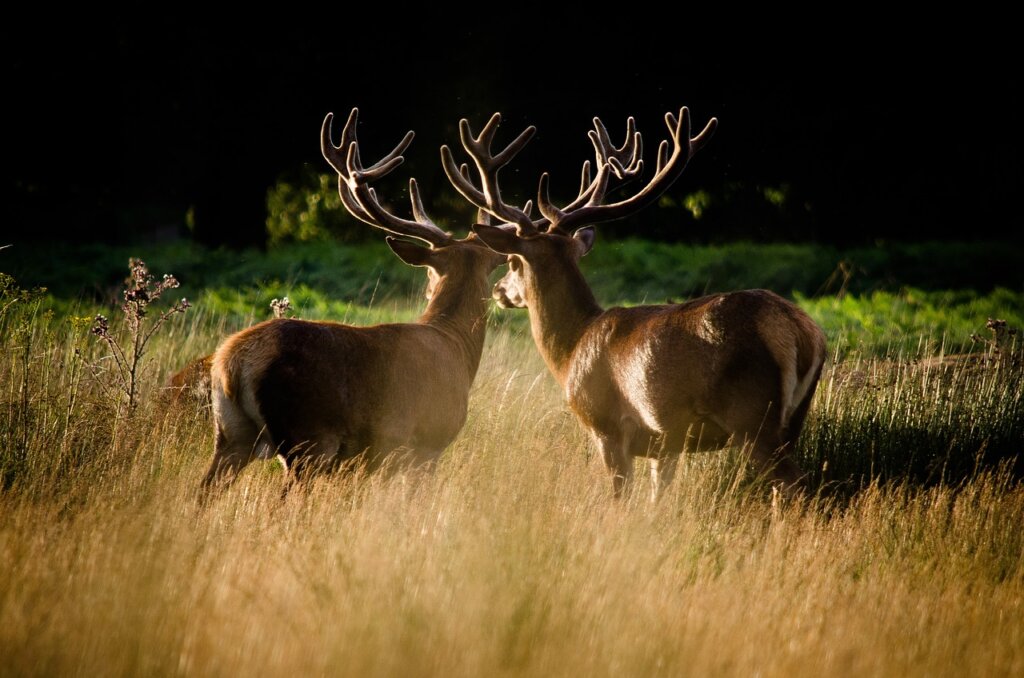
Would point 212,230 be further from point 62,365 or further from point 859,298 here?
point 62,365

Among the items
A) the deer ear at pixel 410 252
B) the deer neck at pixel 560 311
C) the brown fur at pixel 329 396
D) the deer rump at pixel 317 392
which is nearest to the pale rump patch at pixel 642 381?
the deer neck at pixel 560 311

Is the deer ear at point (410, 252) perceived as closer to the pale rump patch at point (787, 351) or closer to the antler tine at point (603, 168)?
the antler tine at point (603, 168)

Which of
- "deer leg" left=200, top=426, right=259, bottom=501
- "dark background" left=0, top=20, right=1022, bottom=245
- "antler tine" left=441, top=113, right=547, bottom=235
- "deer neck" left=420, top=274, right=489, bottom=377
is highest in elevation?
"dark background" left=0, top=20, right=1022, bottom=245

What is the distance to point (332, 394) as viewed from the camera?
219 inches

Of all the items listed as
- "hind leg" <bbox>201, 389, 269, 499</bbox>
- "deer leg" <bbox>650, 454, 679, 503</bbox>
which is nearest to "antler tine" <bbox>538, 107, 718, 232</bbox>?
"deer leg" <bbox>650, 454, 679, 503</bbox>

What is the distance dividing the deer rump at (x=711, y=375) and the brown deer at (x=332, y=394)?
0.90 metres

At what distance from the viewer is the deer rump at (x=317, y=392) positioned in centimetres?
542

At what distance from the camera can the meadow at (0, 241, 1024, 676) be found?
360cm

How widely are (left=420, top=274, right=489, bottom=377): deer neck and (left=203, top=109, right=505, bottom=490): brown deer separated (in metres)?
0.17

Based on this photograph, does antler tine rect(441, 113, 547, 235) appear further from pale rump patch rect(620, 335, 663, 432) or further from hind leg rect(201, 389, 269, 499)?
hind leg rect(201, 389, 269, 499)

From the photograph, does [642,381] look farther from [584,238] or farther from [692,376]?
[584,238]

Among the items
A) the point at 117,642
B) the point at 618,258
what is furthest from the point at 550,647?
the point at 618,258

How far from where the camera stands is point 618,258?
18.6 metres

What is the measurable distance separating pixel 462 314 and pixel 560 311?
60 cm
